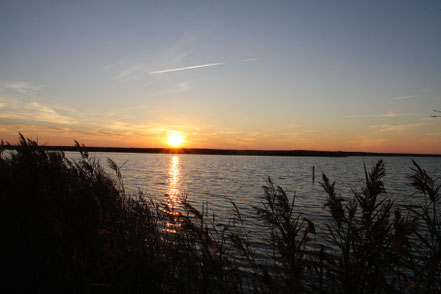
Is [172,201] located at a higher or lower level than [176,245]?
higher

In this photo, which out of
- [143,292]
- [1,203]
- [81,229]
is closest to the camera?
[143,292]

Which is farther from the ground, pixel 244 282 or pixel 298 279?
pixel 298 279

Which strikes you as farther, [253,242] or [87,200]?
[253,242]

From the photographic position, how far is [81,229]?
18.3ft

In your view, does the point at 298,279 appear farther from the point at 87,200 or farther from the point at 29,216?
the point at 29,216

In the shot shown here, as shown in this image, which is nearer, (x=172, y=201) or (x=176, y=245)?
(x=176, y=245)

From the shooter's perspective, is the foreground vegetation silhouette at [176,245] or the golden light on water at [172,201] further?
the golden light on water at [172,201]

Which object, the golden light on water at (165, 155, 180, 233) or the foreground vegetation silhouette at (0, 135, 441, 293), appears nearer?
the foreground vegetation silhouette at (0, 135, 441, 293)

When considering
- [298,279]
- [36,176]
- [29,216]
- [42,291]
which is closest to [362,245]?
[298,279]

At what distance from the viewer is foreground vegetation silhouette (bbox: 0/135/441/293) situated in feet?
10.5

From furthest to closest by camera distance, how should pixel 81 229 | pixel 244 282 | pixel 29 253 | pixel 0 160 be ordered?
pixel 0 160, pixel 244 282, pixel 29 253, pixel 81 229

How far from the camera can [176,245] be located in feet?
20.2

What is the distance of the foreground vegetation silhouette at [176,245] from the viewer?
321 centimetres

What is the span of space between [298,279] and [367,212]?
3.42 ft
